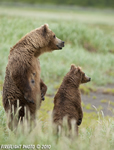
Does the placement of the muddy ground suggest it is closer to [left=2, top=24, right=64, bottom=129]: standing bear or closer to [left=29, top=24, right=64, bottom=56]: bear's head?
[left=29, top=24, right=64, bottom=56]: bear's head

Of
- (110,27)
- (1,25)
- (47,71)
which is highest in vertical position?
(110,27)

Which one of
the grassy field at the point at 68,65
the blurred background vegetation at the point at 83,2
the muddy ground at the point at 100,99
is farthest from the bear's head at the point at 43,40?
the blurred background vegetation at the point at 83,2

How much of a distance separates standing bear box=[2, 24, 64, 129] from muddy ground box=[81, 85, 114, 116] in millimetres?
4249

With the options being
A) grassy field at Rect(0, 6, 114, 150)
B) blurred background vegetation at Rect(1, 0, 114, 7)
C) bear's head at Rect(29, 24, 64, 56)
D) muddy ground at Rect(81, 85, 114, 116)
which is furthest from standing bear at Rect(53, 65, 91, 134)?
blurred background vegetation at Rect(1, 0, 114, 7)

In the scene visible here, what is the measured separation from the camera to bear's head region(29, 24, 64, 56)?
4.39m

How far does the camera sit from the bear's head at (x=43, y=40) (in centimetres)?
439

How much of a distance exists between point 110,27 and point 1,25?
62.3 ft

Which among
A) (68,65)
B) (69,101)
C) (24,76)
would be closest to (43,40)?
(24,76)

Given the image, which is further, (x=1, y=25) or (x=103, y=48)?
(x=103, y=48)

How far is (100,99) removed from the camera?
941 cm

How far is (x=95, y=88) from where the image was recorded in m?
10.4

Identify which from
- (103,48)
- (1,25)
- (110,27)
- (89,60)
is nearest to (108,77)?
(89,60)

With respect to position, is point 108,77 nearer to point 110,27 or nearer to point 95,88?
point 95,88

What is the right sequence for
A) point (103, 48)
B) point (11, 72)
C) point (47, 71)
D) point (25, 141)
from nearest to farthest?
Answer: point (25, 141) → point (11, 72) → point (47, 71) → point (103, 48)
